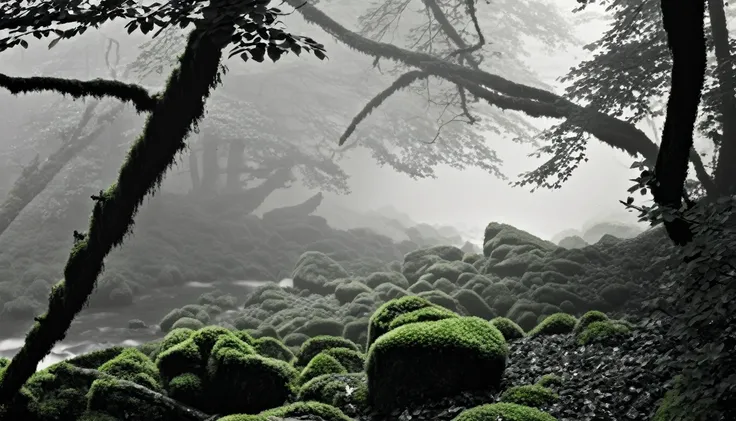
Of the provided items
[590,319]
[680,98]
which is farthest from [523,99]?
[680,98]

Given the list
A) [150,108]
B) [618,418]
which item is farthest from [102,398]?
[618,418]

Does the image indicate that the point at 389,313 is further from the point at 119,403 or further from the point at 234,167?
the point at 234,167

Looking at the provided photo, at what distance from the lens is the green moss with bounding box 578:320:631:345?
23.1ft

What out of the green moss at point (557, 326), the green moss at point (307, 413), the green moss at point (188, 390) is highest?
the green moss at point (557, 326)

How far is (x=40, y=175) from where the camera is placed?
1000 inches

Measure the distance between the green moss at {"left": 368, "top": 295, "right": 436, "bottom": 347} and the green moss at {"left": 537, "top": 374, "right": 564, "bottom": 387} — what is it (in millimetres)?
2044

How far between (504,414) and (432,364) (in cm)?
121

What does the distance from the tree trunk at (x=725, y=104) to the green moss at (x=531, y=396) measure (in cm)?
886

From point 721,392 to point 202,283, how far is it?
21746mm

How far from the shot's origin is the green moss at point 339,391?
6.80 m

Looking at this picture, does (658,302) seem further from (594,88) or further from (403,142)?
(403,142)

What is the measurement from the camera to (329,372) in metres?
7.86

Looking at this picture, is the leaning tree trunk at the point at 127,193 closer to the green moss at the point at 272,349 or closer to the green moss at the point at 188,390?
the green moss at the point at 188,390

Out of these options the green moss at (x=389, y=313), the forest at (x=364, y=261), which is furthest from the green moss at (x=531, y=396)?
the green moss at (x=389, y=313)
